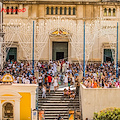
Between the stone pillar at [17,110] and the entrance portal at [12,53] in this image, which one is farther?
the entrance portal at [12,53]

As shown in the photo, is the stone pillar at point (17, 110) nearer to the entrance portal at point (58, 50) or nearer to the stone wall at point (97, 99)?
the stone wall at point (97, 99)

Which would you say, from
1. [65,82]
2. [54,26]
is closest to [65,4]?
[54,26]

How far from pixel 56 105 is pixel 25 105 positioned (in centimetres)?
288

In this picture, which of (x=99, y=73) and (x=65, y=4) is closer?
(x=99, y=73)

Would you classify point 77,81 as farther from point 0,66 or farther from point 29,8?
point 29,8

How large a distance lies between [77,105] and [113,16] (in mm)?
22148

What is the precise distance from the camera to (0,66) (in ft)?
161

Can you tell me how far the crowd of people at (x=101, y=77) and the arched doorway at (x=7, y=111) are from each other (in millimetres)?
7133

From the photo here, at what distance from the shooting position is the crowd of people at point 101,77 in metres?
39.4

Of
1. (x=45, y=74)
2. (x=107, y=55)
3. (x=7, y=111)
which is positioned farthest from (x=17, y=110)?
(x=107, y=55)

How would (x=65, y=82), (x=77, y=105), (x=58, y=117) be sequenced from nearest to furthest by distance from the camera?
(x=58, y=117), (x=77, y=105), (x=65, y=82)

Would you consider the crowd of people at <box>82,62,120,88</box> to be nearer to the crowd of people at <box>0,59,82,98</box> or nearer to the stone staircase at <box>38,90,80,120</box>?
the crowd of people at <box>0,59,82,98</box>

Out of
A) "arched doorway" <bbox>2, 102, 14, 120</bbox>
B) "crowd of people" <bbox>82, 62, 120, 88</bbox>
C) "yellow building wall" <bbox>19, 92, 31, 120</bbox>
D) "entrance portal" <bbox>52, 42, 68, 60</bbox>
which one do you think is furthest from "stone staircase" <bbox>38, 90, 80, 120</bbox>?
"entrance portal" <bbox>52, 42, 68, 60</bbox>

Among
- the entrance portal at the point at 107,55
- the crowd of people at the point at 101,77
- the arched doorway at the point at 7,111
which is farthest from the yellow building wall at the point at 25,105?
the entrance portal at the point at 107,55
